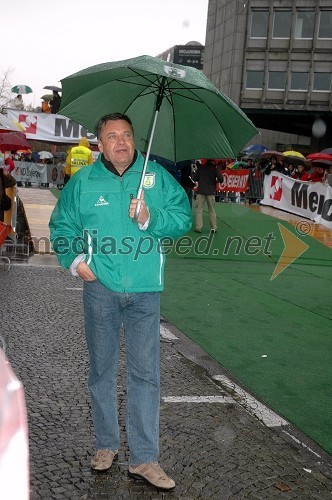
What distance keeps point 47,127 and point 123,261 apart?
1867cm

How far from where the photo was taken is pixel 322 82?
6200 cm

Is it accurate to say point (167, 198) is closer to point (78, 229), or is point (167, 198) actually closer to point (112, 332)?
point (78, 229)

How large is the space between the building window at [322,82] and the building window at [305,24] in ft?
13.5

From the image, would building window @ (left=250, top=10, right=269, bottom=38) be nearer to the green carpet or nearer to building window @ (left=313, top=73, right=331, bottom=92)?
building window @ (left=313, top=73, right=331, bottom=92)

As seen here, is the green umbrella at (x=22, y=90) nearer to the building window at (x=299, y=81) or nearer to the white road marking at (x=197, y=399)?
the white road marking at (x=197, y=399)

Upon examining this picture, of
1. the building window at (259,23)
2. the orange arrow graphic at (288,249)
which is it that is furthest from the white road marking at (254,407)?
the building window at (259,23)

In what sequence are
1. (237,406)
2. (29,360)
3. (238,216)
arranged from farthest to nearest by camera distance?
(238,216) → (29,360) → (237,406)

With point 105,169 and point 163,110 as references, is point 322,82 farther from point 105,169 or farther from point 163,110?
point 105,169

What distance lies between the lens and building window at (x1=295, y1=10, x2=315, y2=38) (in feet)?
203

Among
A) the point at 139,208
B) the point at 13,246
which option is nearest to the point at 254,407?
the point at 139,208

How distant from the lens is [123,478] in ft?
11.7

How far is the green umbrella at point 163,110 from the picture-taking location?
12.5 feet

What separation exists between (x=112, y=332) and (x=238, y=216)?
16572mm

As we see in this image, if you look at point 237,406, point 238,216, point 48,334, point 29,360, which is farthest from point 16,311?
point 238,216
